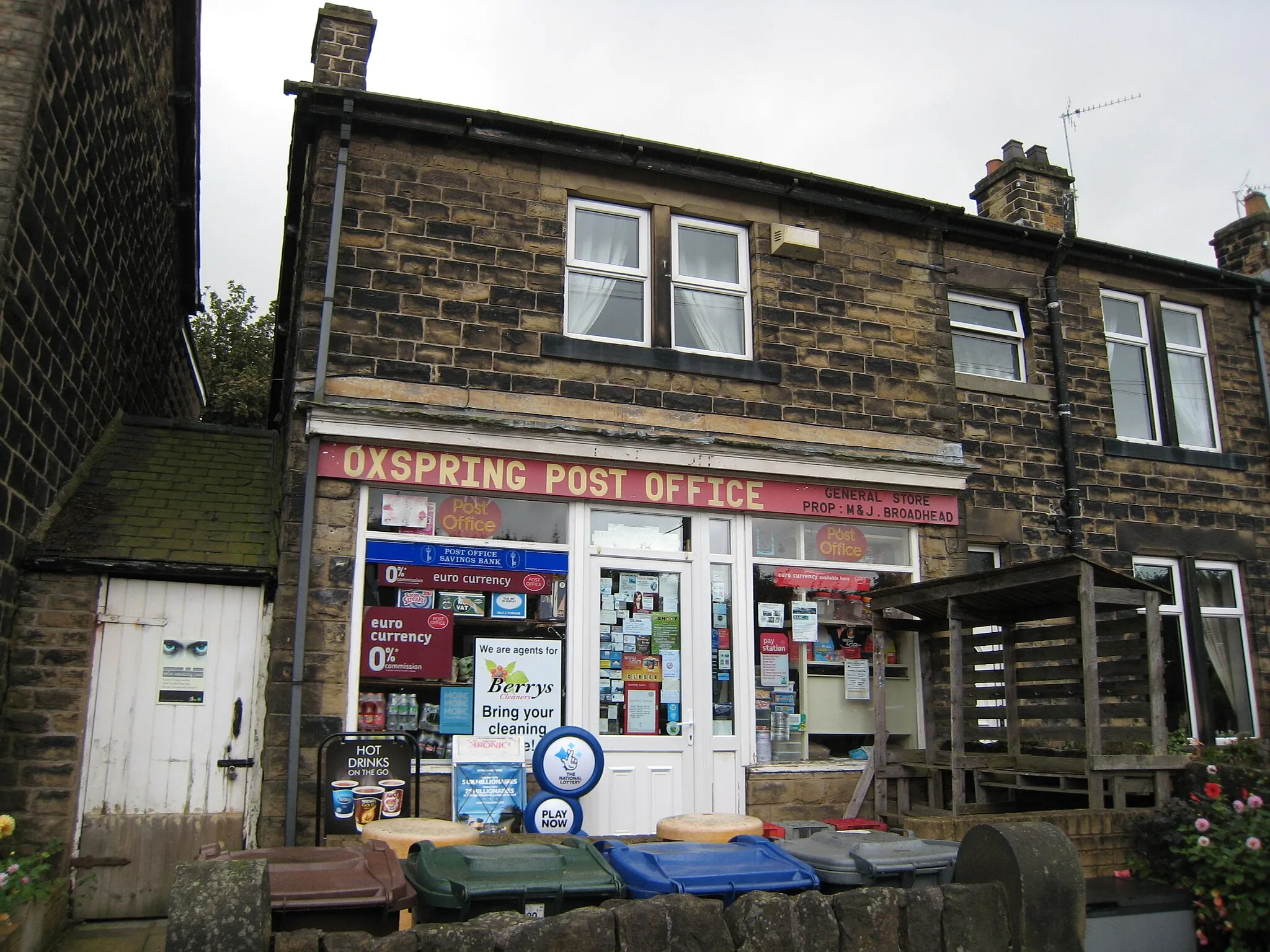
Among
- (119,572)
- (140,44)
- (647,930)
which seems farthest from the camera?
(140,44)

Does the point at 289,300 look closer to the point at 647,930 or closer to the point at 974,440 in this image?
the point at 974,440

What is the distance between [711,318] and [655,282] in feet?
2.21

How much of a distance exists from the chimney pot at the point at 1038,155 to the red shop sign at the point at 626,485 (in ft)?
16.7

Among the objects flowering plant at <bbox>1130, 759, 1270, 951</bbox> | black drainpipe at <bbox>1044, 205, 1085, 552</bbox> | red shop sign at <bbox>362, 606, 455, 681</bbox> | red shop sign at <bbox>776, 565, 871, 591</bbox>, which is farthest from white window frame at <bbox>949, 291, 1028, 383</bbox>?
red shop sign at <bbox>362, 606, 455, 681</bbox>

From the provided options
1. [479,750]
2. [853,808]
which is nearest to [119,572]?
[479,750]

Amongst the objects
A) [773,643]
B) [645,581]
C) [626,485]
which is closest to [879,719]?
[773,643]

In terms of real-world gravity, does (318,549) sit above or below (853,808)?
above

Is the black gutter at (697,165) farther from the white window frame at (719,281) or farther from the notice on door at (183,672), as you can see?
the notice on door at (183,672)

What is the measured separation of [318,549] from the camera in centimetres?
809

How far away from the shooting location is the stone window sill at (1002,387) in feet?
36.4

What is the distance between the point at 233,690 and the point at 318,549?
1.23m

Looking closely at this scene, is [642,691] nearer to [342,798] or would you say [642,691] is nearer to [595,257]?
[342,798]

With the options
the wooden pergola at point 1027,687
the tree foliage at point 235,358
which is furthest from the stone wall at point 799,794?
the tree foliage at point 235,358

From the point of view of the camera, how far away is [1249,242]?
13.9 metres
